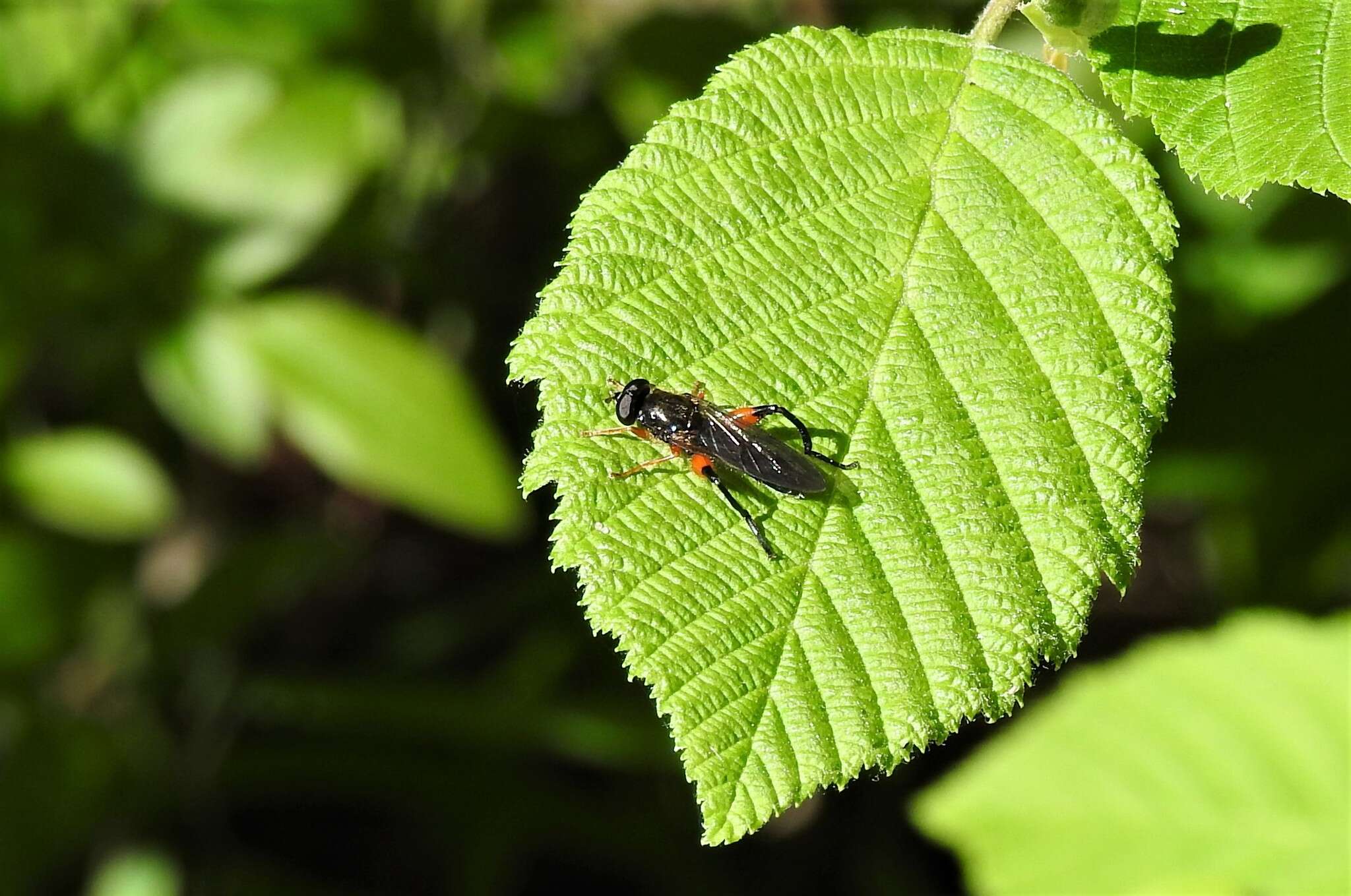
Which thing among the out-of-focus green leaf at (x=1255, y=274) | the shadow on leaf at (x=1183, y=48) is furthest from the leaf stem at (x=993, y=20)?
the out-of-focus green leaf at (x=1255, y=274)

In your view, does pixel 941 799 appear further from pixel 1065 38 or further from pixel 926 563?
pixel 1065 38

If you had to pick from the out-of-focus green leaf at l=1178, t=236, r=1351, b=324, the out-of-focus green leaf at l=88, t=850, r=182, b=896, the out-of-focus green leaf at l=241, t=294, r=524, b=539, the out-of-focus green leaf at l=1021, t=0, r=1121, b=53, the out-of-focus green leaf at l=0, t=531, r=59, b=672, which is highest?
the out-of-focus green leaf at l=1021, t=0, r=1121, b=53

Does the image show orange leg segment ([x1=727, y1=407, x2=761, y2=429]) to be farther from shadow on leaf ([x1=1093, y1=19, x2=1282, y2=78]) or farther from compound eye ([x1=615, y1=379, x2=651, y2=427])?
shadow on leaf ([x1=1093, y1=19, x2=1282, y2=78])

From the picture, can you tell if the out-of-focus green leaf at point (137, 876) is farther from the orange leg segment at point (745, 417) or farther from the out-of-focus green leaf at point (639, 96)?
the orange leg segment at point (745, 417)

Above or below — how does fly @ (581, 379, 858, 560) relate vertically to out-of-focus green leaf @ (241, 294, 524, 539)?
above

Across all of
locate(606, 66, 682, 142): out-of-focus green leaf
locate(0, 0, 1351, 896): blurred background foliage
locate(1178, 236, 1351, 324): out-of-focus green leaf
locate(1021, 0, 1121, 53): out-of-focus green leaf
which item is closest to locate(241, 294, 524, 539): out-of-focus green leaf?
locate(0, 0, 1351, 896): blurred background foliage

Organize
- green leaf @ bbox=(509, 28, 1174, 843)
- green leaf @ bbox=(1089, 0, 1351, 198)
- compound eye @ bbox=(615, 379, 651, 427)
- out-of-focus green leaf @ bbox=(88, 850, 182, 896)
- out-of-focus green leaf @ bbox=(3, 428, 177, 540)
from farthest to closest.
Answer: out-of-focus green leaf @ bbox=(88, 850, 182, 896) → out-of-focus green leaf @ bbox=(3, 428, 177, 540) → compound eye @ bbox=(615, 379, 651, 427) → green leaf @ bbox=(1089, 0, 1351, 198) → green leaf @ bbox=(509, 28, 1174, 843)

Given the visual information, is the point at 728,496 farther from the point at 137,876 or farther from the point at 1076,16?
the point at 137,876
